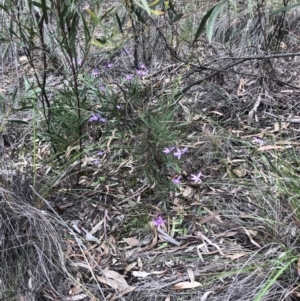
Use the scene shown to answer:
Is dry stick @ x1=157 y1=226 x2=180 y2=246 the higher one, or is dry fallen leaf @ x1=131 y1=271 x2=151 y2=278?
dry stick @ x1=157 y1=226 x2=180 y2=246

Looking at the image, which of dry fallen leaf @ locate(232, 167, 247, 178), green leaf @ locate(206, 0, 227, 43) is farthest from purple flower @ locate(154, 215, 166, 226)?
green leaf @ locate(206, 0, 227, 43)

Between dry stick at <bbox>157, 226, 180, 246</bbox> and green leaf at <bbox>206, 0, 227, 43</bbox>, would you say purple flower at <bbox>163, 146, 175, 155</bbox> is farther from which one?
green leaf at <bbox>206, 0, 227, 43</bbox>

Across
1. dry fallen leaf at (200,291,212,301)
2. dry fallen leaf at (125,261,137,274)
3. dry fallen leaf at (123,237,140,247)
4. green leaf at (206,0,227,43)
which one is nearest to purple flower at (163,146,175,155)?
dry fallen leaf at (123,237,140,247)

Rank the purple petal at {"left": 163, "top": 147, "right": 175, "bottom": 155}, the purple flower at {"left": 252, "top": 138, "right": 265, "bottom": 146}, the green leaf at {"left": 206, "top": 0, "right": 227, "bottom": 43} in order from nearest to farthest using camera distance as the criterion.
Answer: the green leaf at {"left": 206, "top": 0, "right": 227, "bottom": 43}
the purple petal at {"left": 163, "top": 147, "right": 175, "bottom": 155}
the purple flower at {"left": 252, "top": 138, "right": 265, "bottom": 146}

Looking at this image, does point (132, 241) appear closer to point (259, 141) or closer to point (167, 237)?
point (167, 237)

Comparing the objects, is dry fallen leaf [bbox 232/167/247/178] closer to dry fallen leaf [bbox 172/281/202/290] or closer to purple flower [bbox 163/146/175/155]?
purple flower [bbox 163/146/175/155]

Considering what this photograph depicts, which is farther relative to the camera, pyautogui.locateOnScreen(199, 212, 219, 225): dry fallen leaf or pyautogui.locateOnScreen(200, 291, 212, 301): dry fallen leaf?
pyautogui.locateOnScreen(199, 212, 219, 225): dry fallen leaf

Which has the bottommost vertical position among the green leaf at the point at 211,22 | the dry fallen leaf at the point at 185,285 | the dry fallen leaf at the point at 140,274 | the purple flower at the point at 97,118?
the dry fallen leaf at the point at 185,285

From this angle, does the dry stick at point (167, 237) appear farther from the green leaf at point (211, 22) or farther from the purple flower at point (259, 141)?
the green leaf at point (211, 22)

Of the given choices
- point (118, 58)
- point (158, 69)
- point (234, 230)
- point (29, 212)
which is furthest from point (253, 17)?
point (29, 212)

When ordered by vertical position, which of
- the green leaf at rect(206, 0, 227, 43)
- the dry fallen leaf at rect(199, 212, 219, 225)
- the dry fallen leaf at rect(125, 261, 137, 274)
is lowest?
the dry fallen leaf at rect(125, 261, 137, 274)

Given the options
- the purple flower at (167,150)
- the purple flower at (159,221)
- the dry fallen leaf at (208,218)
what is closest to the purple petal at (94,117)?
the purple flower at (167,150)

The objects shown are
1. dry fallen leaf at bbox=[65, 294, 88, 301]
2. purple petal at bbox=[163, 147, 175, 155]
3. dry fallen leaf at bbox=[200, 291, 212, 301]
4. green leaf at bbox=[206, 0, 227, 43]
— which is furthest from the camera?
purple petal at bbox=[163, 147, 175, 155]

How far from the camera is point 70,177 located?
1998mm
